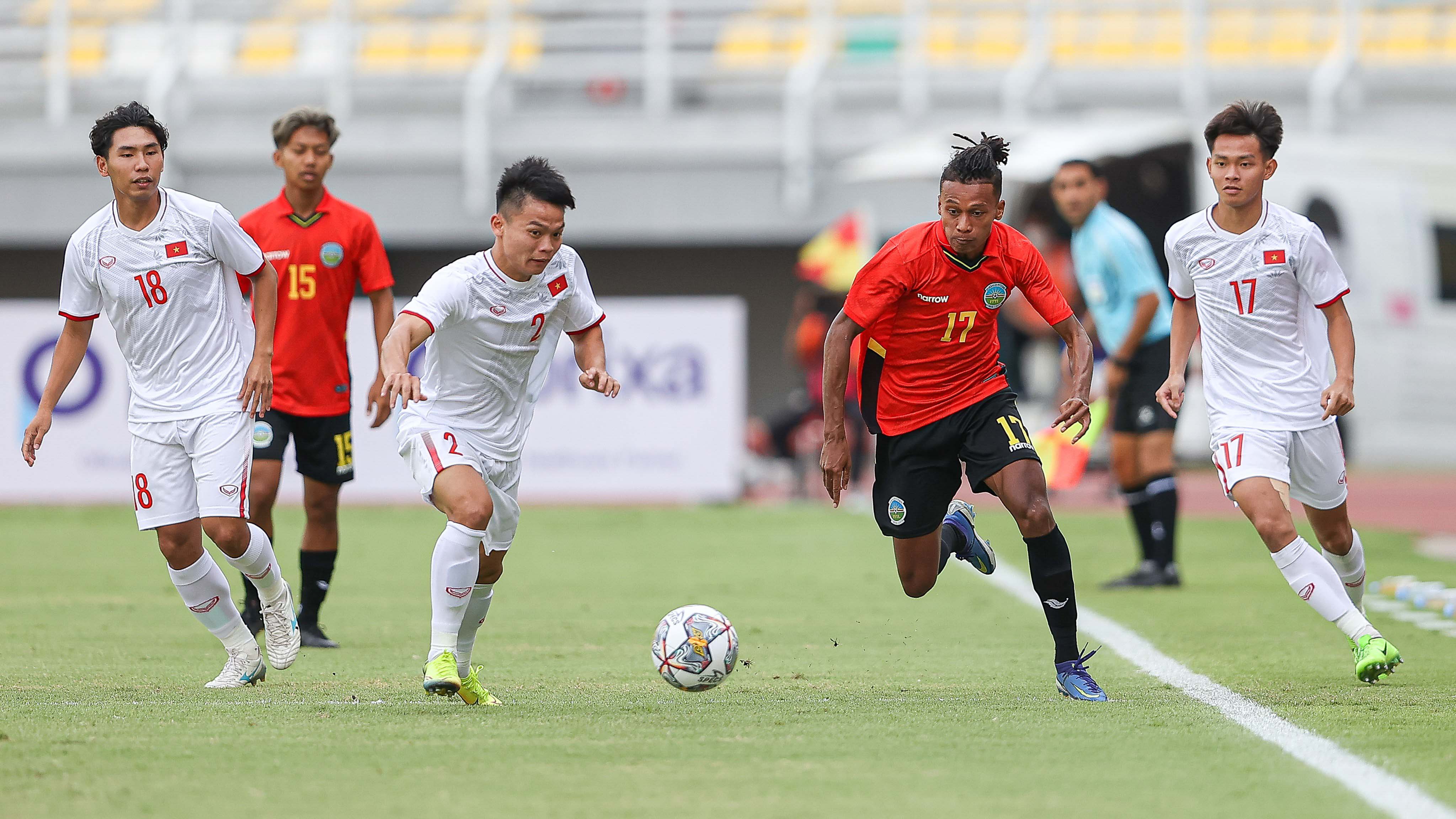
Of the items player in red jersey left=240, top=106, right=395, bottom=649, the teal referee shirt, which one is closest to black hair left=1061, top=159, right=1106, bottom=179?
the teal referee shirt

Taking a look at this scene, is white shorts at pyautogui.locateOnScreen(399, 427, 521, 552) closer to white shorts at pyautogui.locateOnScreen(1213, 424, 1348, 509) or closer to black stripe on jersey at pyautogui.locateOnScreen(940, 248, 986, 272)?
black stripe on jersey at pyautogui.locateOnScreen(940, 248, 986, 272)

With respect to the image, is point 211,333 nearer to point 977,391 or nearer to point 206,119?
point 977,391

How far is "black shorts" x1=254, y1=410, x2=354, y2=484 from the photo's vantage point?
25.5 feet

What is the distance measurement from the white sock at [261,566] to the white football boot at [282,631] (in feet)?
0.08

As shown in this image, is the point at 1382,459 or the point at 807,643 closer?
the point at 807,643

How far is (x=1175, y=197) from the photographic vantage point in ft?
74.4

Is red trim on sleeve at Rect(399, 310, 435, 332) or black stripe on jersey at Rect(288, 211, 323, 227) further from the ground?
black stripe on jersey at Rect(288, 211, 323, 227)

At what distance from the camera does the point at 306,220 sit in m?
7.82

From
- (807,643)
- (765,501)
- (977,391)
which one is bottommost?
(765,501)

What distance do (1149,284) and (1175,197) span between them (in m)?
13.7

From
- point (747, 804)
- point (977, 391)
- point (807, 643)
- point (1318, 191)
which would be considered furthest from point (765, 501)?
point (747, 804)

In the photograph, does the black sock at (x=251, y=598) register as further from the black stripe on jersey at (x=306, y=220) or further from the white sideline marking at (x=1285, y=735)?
the white sideline marking at (x=1285, y=735)

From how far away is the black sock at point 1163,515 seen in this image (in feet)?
32.3

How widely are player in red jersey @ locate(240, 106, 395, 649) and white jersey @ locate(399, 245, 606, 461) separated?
166cm
